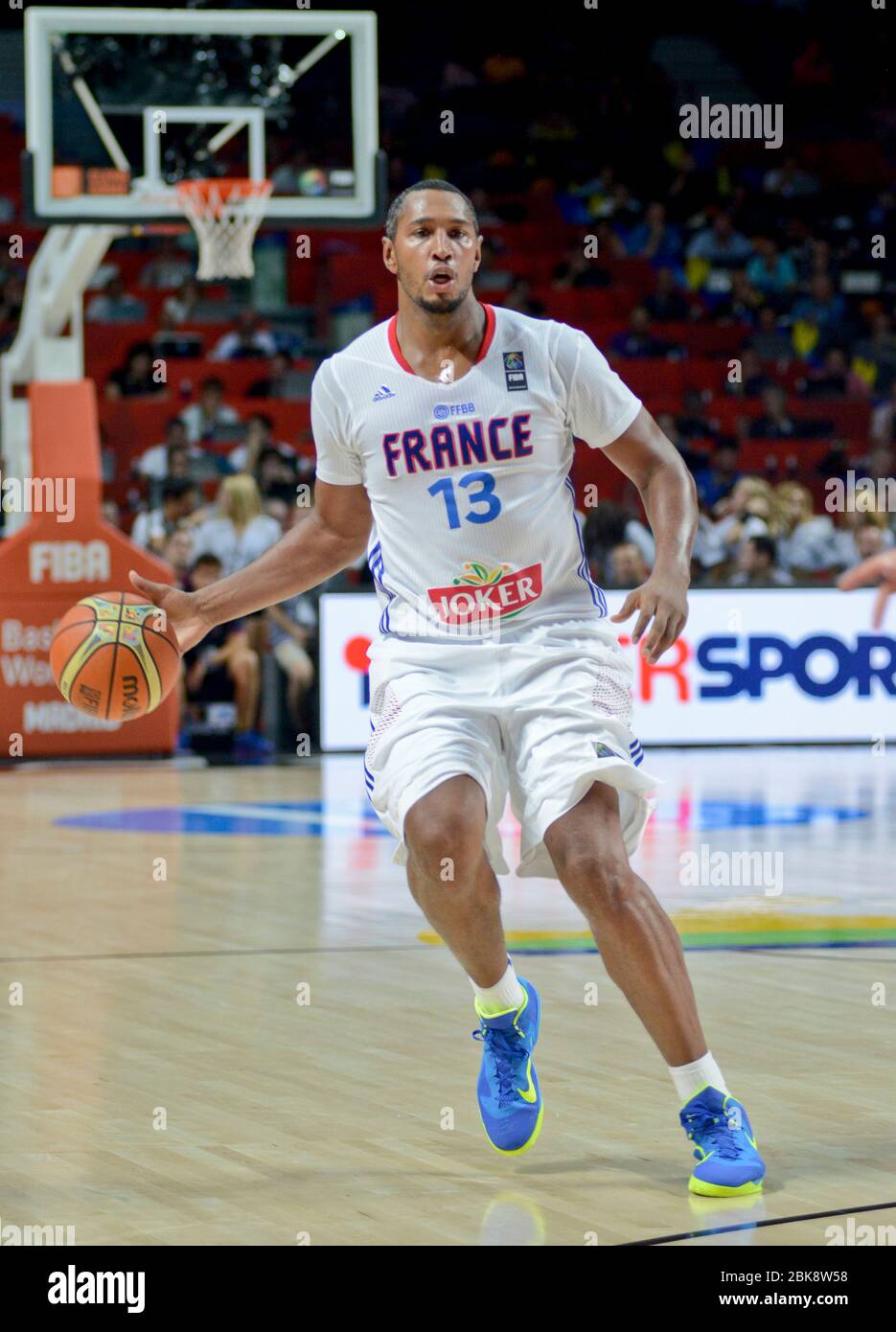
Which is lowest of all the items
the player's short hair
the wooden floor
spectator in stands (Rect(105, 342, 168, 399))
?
the wooden floor

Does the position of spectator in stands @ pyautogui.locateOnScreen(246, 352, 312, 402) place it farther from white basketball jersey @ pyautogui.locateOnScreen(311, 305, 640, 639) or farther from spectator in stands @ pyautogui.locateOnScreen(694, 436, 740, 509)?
white basketball jersey @ pyautogui.locateOnScreen(311, 305, 640, 639)

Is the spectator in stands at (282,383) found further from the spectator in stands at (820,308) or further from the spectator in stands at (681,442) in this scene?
the spectator in stands at (820,308)

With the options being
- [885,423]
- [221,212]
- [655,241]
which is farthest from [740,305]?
[221,212]

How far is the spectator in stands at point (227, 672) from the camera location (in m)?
15.1

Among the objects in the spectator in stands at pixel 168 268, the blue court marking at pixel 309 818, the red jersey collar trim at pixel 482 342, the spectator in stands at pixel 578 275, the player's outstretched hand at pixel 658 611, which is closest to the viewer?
the player's outstretched hand at pixel 658 611

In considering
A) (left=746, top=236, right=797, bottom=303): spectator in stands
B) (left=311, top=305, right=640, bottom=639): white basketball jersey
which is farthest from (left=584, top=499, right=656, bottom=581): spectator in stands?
(left=311, top=305, right=640, bottom=639): white basketball jersey

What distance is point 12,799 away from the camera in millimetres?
12531

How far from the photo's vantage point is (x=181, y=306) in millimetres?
21281

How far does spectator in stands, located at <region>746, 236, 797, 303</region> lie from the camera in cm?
2319

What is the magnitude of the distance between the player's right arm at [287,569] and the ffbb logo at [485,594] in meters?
0.38

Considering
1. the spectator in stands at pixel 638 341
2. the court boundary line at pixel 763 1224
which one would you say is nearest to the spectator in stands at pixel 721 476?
the spectator in stands at pixel 638 341

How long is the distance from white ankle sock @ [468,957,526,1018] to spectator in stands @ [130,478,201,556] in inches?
460
